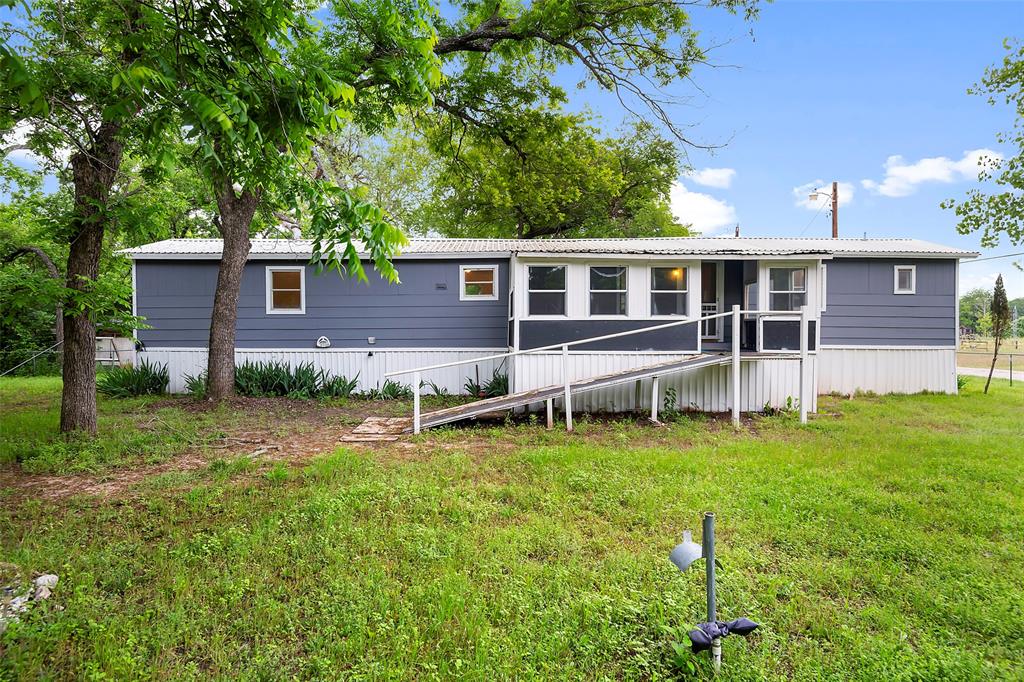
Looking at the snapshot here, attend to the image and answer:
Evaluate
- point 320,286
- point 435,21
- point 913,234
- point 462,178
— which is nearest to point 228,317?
point 320,286

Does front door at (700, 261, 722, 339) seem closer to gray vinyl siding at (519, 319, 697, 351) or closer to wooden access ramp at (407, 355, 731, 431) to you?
gray vinyl siding at (519, 319, 697, 351)

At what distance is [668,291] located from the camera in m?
8.95

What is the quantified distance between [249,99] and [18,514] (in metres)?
4.30

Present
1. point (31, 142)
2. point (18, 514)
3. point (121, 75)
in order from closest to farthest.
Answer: point (121, 75)
point (18, 514)
point (31, 142)

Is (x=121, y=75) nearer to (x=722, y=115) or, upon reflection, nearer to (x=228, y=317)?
(x=722, y=115)

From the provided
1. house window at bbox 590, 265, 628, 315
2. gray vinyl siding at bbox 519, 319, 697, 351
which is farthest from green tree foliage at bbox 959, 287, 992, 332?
house window at bbox 590, 265, 628, 315

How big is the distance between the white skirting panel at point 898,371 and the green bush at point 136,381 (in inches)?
618

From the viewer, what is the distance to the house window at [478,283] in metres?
10.6

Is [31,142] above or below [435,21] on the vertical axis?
below

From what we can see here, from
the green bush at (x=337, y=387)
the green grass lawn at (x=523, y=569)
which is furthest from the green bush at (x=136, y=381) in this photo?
the green grass lawn at (x=523, y=569)

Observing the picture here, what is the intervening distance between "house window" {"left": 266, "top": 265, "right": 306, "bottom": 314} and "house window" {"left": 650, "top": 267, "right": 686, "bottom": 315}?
7.90m

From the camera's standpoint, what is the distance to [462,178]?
10.2 m

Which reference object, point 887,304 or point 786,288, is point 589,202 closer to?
point 786,288

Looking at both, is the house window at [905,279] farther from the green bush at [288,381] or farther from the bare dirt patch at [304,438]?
the green bush at [288,381]
